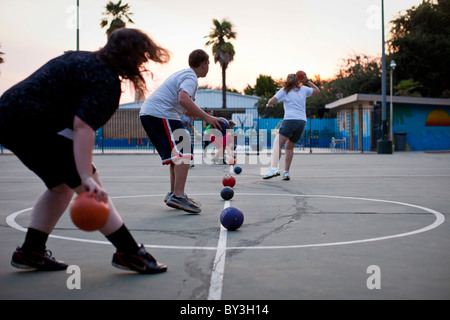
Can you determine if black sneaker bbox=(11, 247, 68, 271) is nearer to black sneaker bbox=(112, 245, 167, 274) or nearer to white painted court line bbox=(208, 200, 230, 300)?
black sneaker bbox=(112, 245, 167, 274)

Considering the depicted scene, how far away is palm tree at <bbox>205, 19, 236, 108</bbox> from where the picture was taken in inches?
1858

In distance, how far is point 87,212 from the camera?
2896mm

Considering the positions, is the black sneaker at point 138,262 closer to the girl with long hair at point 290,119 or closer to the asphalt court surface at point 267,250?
the asphalt court surface at point 267,250

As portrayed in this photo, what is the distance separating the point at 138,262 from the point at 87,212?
0.61 meters

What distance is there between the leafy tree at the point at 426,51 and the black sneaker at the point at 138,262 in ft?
122

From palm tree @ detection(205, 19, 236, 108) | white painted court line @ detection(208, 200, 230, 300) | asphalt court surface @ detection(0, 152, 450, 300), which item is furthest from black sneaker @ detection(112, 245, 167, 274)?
palm tree @ detection(205, 19, 236, 108)

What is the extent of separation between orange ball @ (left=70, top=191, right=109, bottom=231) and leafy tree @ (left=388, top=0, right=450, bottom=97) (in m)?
37.6

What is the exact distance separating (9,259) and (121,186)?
18.7 feet

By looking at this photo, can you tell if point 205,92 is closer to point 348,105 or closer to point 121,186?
point 348,105

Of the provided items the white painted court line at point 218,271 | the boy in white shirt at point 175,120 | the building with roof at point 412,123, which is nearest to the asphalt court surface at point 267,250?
the white painted court line at point 218,271

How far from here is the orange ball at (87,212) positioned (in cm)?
290

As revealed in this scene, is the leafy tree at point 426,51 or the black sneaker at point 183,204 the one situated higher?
the leafy tree at point 426,51

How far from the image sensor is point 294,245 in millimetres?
4207

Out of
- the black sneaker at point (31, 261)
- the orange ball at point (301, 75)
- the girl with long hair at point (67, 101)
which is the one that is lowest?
the black sneaker at point (31, 261)
